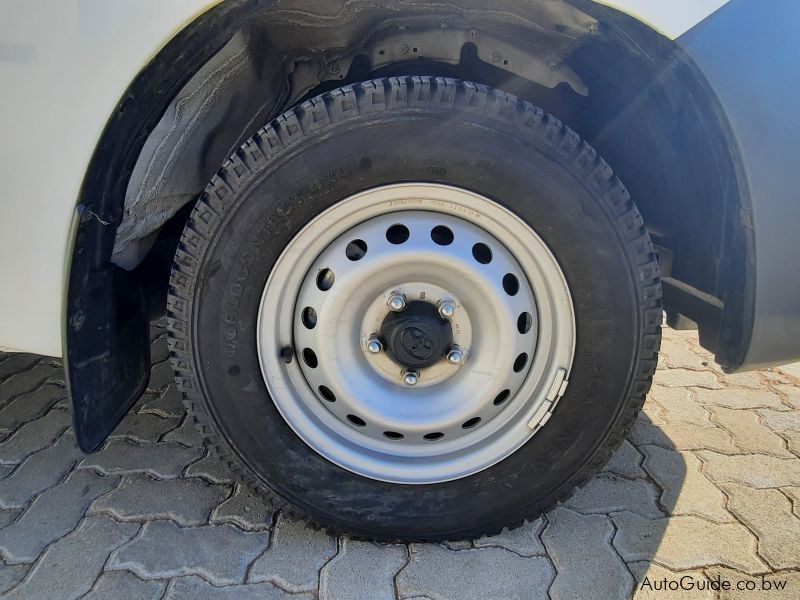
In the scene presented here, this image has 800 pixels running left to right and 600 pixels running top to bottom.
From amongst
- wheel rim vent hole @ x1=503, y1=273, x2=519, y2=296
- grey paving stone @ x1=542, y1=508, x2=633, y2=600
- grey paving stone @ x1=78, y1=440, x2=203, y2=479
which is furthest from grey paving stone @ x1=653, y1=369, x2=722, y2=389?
grey paving stone @ x1=78, y1=440, x2=203, y2=479

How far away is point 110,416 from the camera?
68.7 inches

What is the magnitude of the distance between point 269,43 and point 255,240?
56 centimetres

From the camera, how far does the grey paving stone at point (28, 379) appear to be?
2.59 metres

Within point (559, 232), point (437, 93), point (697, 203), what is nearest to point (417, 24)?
point (437, 93)

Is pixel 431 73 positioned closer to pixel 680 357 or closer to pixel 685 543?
pixel 685 543

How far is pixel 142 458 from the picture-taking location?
2.15 metres

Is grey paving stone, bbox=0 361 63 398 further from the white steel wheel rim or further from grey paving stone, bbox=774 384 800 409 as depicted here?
grey paving stone, bbox=774 384 800 409

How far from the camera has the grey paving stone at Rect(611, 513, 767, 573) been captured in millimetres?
1725

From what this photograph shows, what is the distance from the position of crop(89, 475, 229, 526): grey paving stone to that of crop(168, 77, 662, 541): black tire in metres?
0.28

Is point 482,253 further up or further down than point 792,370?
further down

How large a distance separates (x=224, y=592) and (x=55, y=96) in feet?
4.20

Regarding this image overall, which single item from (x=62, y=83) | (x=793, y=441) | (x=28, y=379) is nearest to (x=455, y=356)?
(x=62, y=83)

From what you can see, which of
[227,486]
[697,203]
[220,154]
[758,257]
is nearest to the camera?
[758,257]

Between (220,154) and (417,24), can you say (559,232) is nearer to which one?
(417,24)
